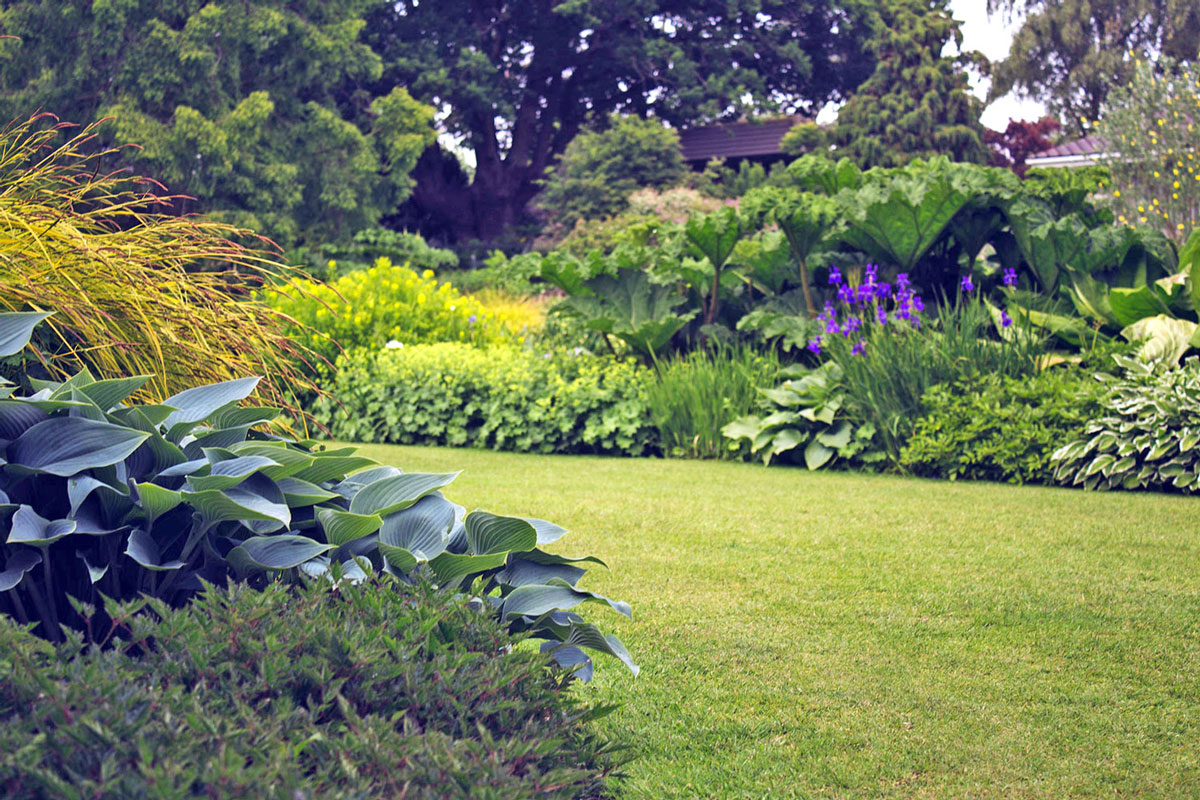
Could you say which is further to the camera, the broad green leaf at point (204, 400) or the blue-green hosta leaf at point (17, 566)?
the broad green leaf at point (204, 400)

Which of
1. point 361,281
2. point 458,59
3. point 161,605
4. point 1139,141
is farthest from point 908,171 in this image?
point 458,59

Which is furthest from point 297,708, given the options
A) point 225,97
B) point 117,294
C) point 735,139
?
point 735,139

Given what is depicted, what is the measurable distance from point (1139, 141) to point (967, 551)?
13603 millimetres

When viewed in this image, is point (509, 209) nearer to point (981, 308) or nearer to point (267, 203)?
point (267, 203)

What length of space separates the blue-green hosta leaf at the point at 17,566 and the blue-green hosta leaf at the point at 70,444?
0.15m

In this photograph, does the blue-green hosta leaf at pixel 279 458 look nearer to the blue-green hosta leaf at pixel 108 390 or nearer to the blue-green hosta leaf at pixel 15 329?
the blue-green hosta leaf at pixel 108 390

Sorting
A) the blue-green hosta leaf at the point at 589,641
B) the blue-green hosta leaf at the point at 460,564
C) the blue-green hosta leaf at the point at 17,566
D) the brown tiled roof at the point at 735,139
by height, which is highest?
the brown tiled roof at the point at 735,139

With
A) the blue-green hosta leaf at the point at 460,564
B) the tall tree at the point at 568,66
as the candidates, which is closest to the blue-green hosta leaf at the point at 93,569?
the blue-green hosta leaf at the point at 460,564

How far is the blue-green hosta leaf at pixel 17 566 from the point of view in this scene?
163 centimetres

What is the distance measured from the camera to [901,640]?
9.56 ft

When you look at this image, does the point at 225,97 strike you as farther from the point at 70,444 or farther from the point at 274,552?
the point at 274,552

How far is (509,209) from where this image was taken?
25.4 metres

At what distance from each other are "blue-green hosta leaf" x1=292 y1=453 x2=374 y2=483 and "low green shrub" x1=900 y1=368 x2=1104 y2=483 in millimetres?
4456

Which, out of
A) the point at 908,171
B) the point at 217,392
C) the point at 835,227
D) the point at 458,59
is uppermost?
the point at 458,59
